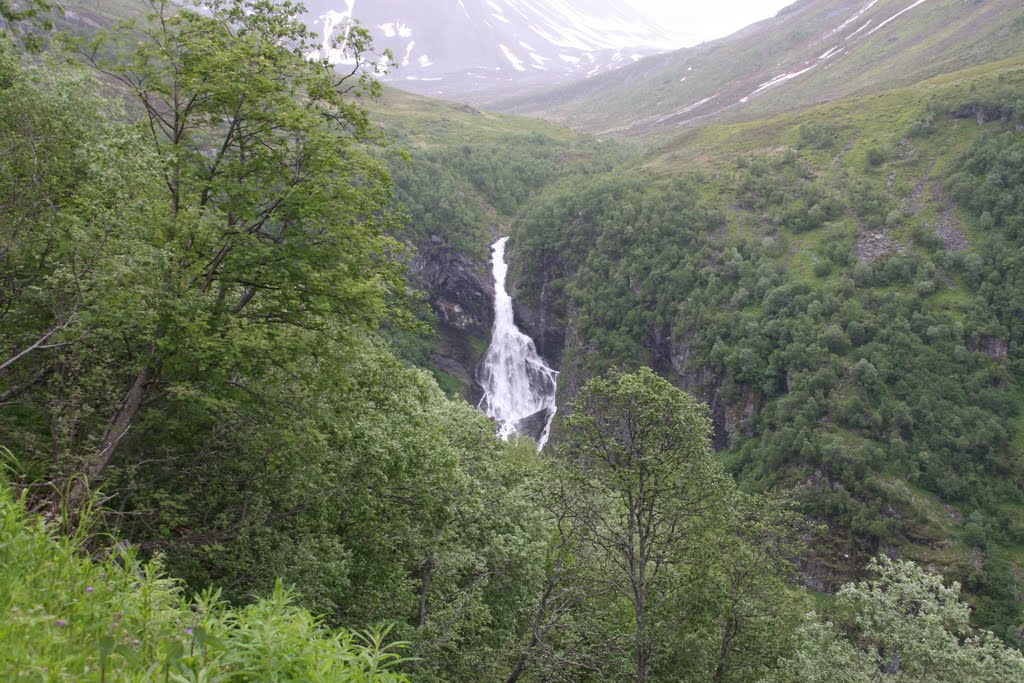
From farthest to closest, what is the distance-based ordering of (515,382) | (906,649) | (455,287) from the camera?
(455,287), (515,382), (906,649)

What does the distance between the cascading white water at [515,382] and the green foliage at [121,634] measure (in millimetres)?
79450

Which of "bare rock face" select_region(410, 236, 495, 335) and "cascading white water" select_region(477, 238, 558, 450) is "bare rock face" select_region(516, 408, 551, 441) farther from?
"bare rock face" select_region(410, 236, 495, 335)

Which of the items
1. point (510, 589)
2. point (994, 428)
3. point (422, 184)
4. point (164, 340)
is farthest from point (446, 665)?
point (422, 184)

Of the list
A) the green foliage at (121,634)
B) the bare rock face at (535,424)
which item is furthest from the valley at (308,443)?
the bare rock face at (535,424)

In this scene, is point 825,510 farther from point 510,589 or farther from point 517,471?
point 510,589

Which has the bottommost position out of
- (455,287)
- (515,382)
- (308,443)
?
(515,382)

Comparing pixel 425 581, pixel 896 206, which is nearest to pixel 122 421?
pixel 425 581

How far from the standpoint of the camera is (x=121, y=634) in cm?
449

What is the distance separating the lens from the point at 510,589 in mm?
21625

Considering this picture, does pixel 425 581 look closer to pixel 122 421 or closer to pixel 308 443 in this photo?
pixel 308 443

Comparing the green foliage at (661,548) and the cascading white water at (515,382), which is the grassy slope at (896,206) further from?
the green foliage at (661,548)

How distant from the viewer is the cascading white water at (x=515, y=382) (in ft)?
297

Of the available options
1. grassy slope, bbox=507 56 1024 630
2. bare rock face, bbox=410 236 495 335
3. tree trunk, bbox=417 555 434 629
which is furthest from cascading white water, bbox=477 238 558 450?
tree trunk, bbox=417 555 434 629

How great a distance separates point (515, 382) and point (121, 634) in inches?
3594
